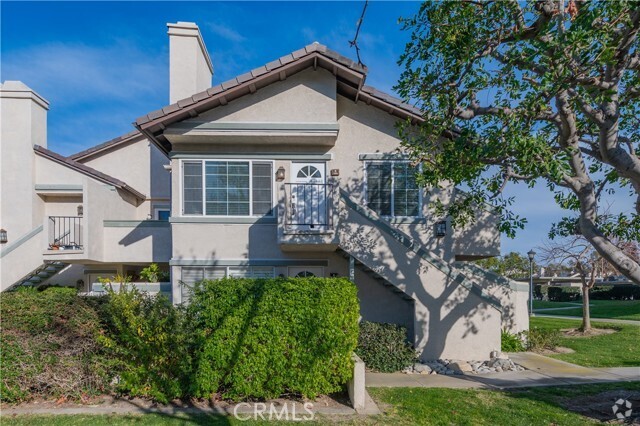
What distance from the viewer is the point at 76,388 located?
7.11m

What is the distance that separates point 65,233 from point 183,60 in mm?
7429

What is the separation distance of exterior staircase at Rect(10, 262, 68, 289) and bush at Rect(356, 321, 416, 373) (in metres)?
10.3

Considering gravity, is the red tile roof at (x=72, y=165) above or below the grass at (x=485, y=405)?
above

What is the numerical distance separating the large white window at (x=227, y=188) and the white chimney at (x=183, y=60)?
454 centimetres

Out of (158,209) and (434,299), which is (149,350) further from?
(158,209)

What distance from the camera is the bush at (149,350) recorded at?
23.0 ft

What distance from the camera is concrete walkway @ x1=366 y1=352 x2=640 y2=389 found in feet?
27.8

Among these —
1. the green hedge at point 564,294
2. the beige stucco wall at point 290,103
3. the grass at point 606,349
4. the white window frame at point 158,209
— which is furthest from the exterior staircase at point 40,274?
the green hedge at point 564,294

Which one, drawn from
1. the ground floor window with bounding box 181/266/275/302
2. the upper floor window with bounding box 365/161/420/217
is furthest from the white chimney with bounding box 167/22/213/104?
the upper floor window with bounding box 365/161/420/217

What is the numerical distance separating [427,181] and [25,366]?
8.57 metres

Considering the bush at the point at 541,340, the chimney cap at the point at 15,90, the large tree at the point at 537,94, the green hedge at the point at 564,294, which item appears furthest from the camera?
the green hedge at the point at 564,294

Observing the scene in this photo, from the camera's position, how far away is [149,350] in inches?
277

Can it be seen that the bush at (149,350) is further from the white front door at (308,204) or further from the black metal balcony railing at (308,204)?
the white front door at (308,204)

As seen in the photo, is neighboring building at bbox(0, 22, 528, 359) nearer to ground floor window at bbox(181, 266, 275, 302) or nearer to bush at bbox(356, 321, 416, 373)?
ground floor window at bbox(181, 266, 275, 302)
